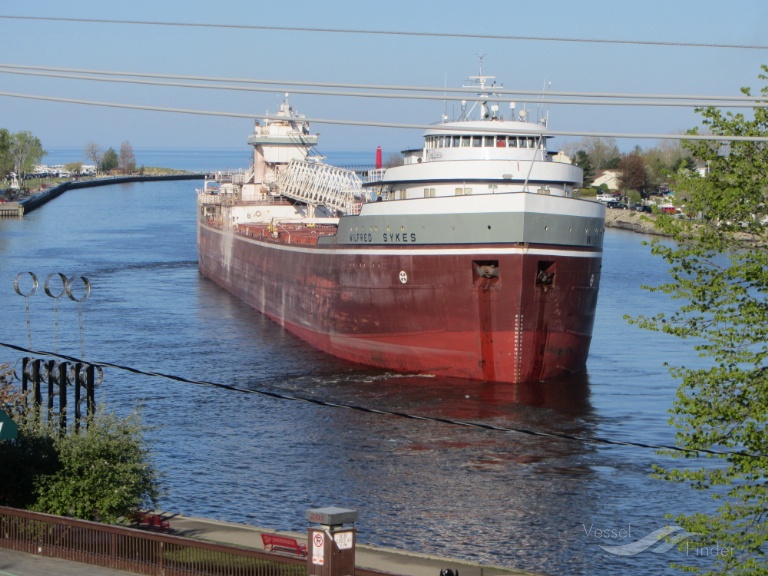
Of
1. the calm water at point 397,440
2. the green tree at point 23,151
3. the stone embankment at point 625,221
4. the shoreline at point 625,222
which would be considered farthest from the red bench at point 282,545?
the green tree at point 23,151

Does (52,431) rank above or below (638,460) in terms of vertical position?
above

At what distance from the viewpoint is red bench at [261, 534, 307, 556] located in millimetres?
15320

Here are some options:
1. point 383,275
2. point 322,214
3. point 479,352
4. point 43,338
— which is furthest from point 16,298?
point 479,352

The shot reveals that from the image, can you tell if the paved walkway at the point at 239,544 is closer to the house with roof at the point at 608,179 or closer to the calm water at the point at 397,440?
the calm water at the point at 397,440

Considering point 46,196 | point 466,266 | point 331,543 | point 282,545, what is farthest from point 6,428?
point 46,196

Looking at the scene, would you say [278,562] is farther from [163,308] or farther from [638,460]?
[163,308]

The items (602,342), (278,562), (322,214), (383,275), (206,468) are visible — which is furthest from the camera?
(322,214)

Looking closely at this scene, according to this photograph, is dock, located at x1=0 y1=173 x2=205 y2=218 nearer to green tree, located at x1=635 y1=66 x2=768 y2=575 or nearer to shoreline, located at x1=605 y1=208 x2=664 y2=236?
shoreline, located at x1=605 y1=208 x2=664 y2=236

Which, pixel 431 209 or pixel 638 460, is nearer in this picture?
pixel 638 460

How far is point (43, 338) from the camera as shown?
37.3m

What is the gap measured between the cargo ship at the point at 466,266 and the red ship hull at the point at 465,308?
0.03m

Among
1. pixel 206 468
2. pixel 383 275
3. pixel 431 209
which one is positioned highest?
pixel 431 209

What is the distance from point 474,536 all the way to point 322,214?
1568 inches

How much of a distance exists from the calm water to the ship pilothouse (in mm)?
5810
